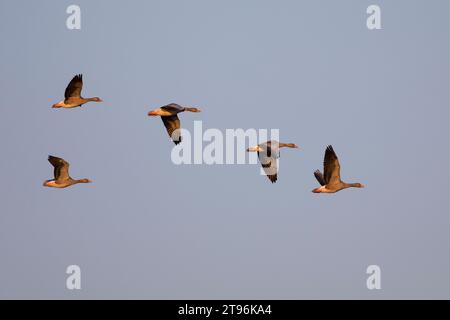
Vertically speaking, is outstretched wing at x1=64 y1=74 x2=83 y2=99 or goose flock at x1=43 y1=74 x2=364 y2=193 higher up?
outstretched wing at x1=64 y1=74 x2=83 y2=99

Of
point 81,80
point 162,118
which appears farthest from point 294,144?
point 81,80

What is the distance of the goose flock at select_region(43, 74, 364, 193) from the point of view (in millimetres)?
55438

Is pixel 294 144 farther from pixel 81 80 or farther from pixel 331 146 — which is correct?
pixel 81 80

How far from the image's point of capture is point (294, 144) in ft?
192

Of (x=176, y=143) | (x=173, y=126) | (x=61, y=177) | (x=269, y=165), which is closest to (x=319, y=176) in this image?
(x=269, y=165)

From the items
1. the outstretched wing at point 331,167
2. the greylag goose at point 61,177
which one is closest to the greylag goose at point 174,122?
the greylag goose at point 61,177

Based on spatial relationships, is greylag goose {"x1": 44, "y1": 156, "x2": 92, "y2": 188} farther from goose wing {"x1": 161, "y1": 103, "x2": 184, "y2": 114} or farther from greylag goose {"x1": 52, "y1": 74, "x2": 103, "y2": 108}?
goose wing {"x1": 161, "y1": 103, "x2": 184, "y2": 114}

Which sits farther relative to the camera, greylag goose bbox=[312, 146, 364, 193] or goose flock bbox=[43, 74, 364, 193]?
goose flock bbox=[43, 74, 364, 193]

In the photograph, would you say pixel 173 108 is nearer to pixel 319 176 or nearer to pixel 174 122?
pixel 174 122

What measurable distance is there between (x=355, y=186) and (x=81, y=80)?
12.8m

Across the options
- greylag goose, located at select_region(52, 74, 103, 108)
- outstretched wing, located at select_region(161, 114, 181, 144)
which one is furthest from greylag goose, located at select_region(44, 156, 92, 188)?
outstretched wing, located at select_region(161, 114, 181, 144)

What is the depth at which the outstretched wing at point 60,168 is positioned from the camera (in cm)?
5591

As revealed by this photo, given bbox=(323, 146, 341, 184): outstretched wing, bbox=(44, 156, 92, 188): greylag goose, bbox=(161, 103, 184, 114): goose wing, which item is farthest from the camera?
bbox=(161, 103, 184, 114): goose wing

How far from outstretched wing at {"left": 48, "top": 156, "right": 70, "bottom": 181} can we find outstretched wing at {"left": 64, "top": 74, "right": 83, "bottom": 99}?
3133mm
